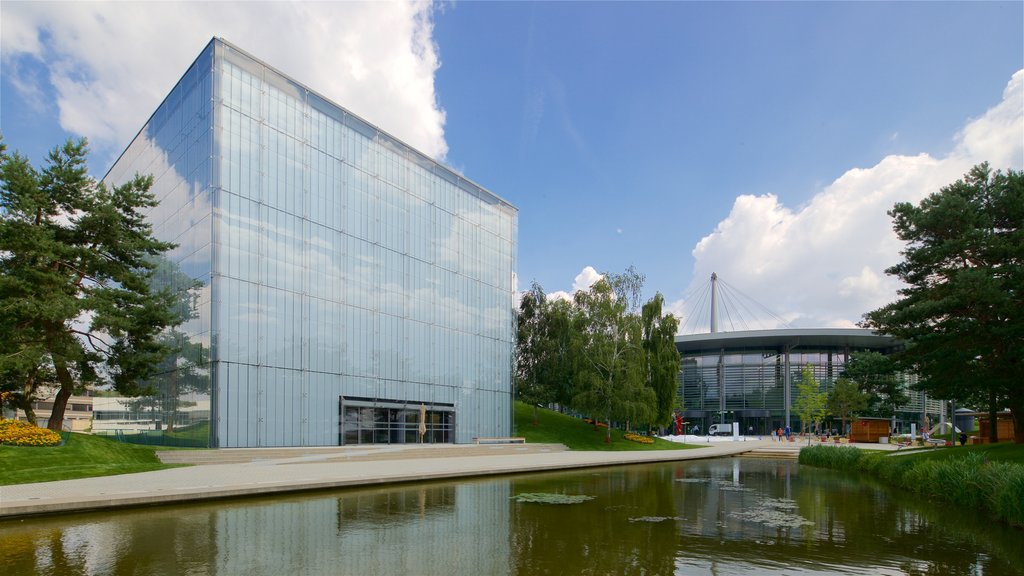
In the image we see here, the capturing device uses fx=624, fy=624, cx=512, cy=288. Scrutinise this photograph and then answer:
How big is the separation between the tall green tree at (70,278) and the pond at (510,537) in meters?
13.9

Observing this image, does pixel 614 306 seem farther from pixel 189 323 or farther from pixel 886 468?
pixel 189 323

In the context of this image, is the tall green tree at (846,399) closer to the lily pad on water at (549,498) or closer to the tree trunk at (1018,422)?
the tree trunk at (1018,422)

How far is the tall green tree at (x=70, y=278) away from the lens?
23.6 metres

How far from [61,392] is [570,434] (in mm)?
35580

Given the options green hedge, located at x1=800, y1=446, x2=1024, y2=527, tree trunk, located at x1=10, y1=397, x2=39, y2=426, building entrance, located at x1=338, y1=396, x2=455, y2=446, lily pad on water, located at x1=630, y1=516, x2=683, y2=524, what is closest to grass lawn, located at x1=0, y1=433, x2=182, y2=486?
tree trunk, located at x1=10, y1=397, x2=39, y2=426

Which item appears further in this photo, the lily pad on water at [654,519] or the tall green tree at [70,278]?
the tall green tree at [70,278]

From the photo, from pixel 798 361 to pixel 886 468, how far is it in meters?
62.6

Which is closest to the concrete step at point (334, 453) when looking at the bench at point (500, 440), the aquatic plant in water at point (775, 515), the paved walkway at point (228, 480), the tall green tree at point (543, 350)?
the paved walkway at point (228, 480)

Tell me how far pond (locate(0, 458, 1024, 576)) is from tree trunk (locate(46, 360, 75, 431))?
15426 millimetres

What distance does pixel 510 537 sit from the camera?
455 inches

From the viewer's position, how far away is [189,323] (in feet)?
105

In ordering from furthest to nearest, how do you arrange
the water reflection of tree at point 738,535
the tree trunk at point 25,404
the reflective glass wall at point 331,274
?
the reflective glass wall at point 331,274 < the tree trunk at point 25,404 < the water reflection of tree at point 738,535

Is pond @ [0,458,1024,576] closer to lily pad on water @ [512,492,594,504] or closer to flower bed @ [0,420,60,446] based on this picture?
lily pad on water @ [512,492,594,504]

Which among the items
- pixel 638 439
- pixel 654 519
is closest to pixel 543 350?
pixel 638 439
